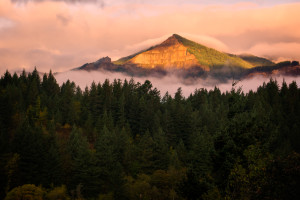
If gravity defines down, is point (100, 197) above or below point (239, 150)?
below

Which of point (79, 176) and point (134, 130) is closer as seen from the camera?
point (79, 176)

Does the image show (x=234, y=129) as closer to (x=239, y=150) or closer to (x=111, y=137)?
(x=239, y=150)

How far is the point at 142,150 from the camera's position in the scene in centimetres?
6325

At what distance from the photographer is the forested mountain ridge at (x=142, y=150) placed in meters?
19.8

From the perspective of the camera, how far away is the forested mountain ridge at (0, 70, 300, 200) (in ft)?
64.8

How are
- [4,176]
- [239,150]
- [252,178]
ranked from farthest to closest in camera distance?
[4,176]
[239,150]
[252,178]

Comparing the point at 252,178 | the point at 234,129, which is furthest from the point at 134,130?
the point at 252,178

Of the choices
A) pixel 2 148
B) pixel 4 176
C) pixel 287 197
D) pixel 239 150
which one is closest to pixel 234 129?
pixel 239 150

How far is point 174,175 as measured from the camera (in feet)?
159

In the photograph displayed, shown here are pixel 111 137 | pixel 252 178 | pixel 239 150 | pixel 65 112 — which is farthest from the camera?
pixel 65 112

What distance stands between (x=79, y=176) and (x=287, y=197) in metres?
43.4

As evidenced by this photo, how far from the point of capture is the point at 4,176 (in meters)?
46.8

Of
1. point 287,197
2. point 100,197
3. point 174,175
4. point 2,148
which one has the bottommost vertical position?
point 100,197

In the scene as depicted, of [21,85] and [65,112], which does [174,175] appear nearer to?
[65,112]
